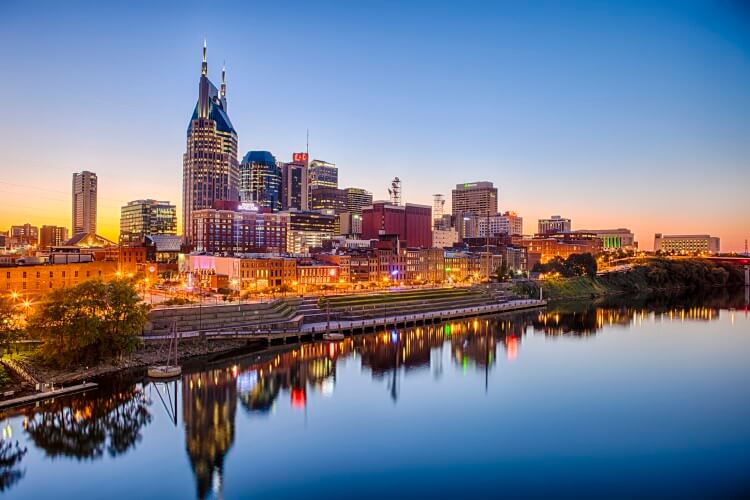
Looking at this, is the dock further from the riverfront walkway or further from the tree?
the riverfront walkway

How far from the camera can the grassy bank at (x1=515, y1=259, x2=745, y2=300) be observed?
116 metres

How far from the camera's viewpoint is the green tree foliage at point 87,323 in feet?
134

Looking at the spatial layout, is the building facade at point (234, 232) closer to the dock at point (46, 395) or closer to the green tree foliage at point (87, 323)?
the green tree foliage at point (87, 323)

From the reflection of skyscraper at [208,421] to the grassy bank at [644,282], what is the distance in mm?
74850

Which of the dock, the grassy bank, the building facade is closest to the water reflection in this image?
the dock

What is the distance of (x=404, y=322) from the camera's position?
7375cm

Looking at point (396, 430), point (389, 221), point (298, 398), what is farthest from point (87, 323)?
point (389, 221)

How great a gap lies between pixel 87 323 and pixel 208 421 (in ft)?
43.6

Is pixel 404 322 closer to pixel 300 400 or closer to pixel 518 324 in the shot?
pixel 518 324

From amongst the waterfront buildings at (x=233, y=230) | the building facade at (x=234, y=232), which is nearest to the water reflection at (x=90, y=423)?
the building facade at (x=234, y=232)

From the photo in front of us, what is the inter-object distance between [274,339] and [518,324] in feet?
120

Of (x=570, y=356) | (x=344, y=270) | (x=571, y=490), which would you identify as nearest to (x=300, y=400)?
(x=571, y=490)

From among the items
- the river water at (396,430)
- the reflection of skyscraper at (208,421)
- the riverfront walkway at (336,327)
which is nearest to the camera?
the river water at (396,430)

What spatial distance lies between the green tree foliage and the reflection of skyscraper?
241 inches
